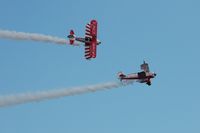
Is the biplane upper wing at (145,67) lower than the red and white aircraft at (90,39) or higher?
lower

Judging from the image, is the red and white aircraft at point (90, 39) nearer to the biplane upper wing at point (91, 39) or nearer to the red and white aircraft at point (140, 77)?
the biplane upper wing at point (91, 39)

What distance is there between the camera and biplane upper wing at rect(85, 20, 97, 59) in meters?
121

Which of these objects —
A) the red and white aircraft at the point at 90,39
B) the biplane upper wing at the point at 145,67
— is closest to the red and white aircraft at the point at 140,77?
the biplane upper wing at the point at 145,67

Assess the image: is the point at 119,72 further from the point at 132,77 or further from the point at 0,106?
the point at 0,106

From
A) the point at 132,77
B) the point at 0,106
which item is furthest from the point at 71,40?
the point at 0,106

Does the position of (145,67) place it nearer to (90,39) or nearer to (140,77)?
(140,77)

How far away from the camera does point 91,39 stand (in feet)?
408

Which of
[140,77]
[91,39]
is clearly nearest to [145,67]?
[140,77]

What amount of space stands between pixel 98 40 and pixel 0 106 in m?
62.5

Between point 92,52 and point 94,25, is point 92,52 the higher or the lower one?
the lower one

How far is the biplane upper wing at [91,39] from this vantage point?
398 feet

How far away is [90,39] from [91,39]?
0.39 metres

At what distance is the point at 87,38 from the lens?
405ft

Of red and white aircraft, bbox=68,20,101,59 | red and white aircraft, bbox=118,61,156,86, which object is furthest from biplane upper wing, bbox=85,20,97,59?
red and white aircraft, bbox=118,61,156,86
